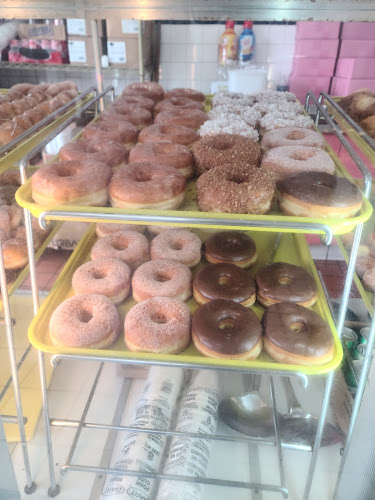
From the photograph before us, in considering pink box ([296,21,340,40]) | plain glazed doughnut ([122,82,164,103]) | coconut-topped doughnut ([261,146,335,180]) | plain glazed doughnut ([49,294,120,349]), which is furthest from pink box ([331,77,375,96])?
plain glazed doughnut ([49,294,120,349])

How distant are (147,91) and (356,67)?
1002mm

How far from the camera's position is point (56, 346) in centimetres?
126

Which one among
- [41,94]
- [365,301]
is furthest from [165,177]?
[41,94]

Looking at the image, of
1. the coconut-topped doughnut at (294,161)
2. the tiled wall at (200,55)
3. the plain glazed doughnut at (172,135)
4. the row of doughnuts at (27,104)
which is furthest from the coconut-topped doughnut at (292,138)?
the row of doughnuts at (27,104)

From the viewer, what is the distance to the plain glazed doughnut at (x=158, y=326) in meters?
1.26

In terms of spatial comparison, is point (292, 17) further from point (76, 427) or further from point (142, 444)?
point (76, 427)

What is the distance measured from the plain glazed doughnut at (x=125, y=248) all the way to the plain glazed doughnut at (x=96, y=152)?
297mm

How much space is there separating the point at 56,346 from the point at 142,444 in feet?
1.77

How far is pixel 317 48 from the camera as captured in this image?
196cm

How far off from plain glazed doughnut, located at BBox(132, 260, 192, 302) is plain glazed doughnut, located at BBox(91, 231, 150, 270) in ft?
0.28

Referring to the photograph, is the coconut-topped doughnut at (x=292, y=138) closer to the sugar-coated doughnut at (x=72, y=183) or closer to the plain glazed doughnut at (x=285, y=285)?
the plain glazed doughnut at (x=285, y=285)

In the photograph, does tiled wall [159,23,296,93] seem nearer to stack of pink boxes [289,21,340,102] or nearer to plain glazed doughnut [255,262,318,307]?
stack of pink boxes [289,21,340,102]

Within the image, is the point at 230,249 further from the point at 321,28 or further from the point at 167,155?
the point at 321,28

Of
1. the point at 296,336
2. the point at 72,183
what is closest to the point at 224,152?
the point at 72,183
